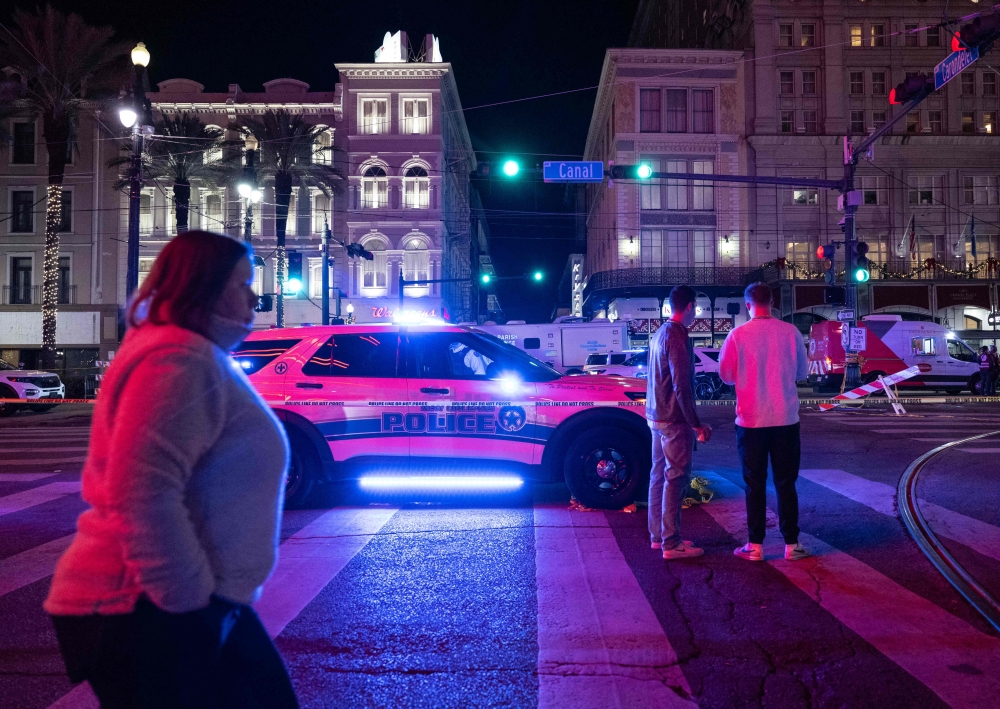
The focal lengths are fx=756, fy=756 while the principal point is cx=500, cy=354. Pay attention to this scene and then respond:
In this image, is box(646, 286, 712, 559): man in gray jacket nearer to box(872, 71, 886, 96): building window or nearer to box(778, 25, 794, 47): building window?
box(778, 25, 794, 47): building window

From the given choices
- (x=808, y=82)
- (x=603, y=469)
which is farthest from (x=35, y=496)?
(x=808, y=82)

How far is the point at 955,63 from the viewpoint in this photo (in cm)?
1138

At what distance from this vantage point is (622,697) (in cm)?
334

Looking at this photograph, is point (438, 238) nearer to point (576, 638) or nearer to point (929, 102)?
point (929, 102)

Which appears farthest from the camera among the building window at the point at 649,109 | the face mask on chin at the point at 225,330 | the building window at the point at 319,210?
→ the building window at the point at 319,210

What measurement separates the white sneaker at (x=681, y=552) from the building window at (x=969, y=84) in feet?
158

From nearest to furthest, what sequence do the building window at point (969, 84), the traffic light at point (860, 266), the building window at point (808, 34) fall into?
the traffic light at point (860, 266) < the building window at point (808, 34) < the building window at point (969, 84)

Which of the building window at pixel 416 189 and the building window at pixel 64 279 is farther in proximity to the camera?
the building window at pixel 416 189

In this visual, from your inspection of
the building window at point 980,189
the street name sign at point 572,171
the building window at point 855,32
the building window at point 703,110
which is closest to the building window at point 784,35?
the building window at point 855,32

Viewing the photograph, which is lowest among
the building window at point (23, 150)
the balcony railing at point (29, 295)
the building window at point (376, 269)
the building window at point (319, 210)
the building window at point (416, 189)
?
the balcony railing at point (29, 295)

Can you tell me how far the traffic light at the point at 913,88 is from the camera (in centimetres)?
1367

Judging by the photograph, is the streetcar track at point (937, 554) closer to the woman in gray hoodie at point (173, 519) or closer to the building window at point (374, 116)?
the woman in gray hoodie at point (173, 519)

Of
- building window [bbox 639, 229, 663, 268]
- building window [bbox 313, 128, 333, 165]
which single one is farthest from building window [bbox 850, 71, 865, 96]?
building window [bbox 313, 128, 333, 165]

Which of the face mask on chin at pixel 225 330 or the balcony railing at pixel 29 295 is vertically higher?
the balcony railing at pixel 29 295
